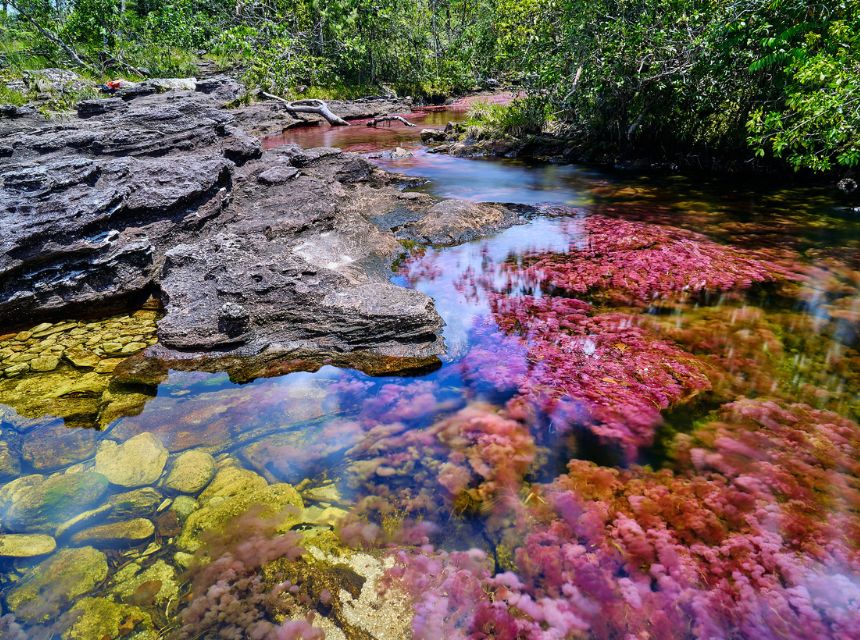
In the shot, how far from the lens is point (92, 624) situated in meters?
2.60

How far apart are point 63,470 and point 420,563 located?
118 inches

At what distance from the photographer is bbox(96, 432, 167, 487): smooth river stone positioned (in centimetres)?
364

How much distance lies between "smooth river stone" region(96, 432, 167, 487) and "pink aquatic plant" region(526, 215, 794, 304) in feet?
17.6

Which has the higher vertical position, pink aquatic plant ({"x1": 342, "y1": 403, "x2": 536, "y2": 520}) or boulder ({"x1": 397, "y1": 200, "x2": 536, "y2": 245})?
boulder ({"x1": 397, "y1": 200, "x2": 536, "y2": 245})

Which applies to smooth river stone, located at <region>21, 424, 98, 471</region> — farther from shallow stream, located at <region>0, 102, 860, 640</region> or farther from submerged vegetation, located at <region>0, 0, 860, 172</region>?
submerged vegetation, located at <region>0, 0, 860, 172</region>

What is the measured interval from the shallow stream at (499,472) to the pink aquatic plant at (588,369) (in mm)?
27

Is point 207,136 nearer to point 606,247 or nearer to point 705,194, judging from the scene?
point 606,247

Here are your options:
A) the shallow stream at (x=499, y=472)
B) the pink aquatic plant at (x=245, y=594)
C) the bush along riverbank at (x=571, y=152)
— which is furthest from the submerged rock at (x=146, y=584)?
the bush along riverbank at (x=571, y=152)

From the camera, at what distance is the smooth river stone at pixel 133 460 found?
364 centimetres

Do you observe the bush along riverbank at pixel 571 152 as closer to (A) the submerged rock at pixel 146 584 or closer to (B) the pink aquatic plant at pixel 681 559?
(B) the pink aquatic plant at pixel 681 559

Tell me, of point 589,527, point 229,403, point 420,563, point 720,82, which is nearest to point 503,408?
point 589,527

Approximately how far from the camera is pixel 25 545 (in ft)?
10.1

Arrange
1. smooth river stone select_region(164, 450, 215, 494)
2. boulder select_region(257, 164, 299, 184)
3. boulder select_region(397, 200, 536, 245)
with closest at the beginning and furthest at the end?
smooth river stone select_region(164, 450, 215, 494) → boulder select_region(397, 200, 536, 245) → boulder select_region(257, 164, 299, 184)

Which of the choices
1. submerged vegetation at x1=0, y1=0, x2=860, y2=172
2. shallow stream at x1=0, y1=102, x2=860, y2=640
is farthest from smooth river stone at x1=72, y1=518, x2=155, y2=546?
submerged vegetation at x1=0, y1=0, x2=860, y2=172
